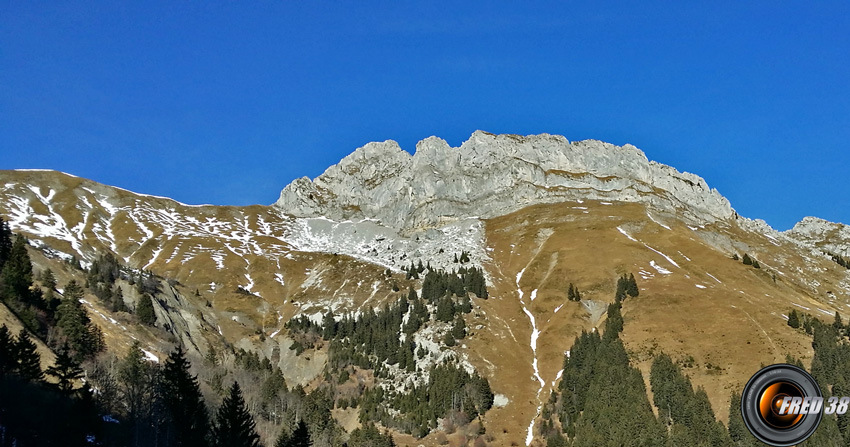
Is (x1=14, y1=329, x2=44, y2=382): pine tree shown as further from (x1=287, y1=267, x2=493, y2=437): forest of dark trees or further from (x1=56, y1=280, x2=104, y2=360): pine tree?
(x1=287, y1=267, x2=493, y2=437): forest of dark trees

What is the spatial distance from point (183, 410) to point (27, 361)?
58.9 feet

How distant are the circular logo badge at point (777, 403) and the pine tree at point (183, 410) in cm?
5989

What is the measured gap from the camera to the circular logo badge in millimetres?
38469

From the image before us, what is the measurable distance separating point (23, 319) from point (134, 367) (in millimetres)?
22259

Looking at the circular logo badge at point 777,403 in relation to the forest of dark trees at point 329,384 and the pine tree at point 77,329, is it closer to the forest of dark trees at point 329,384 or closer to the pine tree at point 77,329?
the forest of dark trees at point 329,384

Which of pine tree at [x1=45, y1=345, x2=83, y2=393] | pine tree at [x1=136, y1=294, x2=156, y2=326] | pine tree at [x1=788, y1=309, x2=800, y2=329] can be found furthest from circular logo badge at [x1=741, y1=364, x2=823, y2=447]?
pine tree at [x1=136, y1=294, x2=156, y2=326]

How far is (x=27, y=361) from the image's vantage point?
243ft

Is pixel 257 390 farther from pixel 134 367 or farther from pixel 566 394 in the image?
pixel 566 394

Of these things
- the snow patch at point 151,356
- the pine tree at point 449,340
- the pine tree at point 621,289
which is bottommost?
the snow patch at point 151,356

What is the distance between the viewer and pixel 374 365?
533ft

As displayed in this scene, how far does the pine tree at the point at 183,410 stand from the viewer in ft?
247

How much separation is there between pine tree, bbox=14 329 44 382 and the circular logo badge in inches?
2773

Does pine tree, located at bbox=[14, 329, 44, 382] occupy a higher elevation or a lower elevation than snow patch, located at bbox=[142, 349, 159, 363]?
lower

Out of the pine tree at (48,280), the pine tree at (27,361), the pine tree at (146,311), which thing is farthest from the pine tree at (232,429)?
the pine tree at (146,311)
